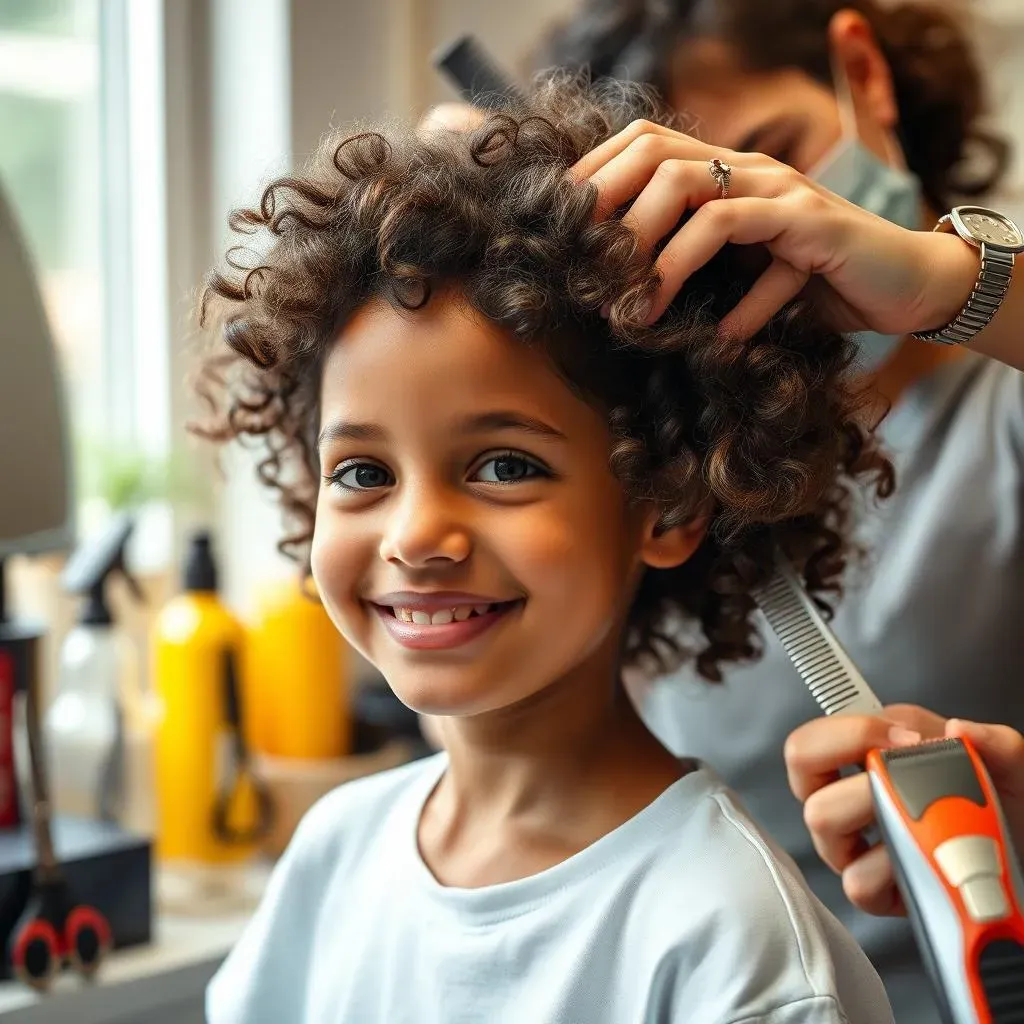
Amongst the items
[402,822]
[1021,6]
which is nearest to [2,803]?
[402,822]

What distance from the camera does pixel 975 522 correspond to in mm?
1046

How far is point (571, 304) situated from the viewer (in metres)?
0.68

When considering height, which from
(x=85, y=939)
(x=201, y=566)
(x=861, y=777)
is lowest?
(x=85, y=939)

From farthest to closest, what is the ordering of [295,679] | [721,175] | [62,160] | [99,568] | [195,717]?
1. [62,160]
2. [295,679]
3. [195,717]
4. [99,568]
5. [721,175]

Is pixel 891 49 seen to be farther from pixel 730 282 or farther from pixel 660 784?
pixel 660 784

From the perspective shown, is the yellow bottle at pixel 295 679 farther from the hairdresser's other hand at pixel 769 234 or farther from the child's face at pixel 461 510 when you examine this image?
the hairdresser's other hand at pixel 769 234

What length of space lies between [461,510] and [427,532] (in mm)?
25

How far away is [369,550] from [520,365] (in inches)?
4.8

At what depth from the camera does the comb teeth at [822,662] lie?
2.36 ft

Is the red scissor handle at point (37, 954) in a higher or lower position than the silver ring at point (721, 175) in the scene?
lower

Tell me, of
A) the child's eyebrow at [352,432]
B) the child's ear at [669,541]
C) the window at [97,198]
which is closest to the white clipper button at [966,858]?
the child's ear at [669,541]

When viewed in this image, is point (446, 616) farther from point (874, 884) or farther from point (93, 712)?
point (93, 712)

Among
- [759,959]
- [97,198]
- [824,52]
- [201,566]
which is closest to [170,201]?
[97,198]

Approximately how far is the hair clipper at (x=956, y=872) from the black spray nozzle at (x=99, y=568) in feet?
2.41
